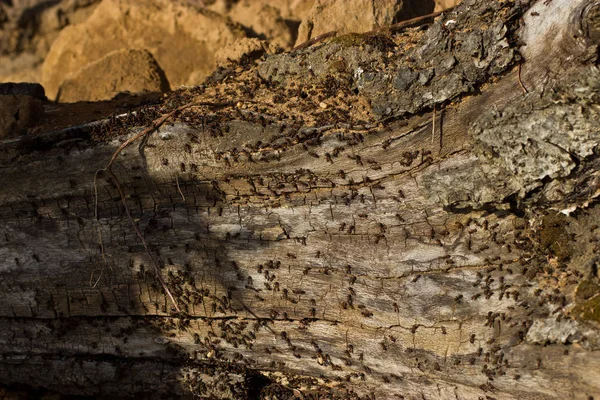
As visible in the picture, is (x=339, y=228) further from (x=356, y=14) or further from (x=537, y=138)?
(x=356, y=14)

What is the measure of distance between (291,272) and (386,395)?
123 cm

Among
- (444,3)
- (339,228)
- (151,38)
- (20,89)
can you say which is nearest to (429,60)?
(339,228)

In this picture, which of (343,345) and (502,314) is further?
(343,345)

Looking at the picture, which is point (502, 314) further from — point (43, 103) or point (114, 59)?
point (114, 59)

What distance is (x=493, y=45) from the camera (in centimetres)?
360

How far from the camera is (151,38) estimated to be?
7918 millimetres

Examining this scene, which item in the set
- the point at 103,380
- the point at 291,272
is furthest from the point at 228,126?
the point at 103,380

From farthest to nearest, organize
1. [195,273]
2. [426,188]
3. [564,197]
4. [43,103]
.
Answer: [43,103] < [195,273] < [426,188] < [564,197]

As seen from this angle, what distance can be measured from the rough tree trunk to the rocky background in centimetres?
264

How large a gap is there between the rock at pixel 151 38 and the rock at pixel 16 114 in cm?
264

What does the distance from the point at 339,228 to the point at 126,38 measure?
536 centimetres

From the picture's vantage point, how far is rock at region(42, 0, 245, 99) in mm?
7586

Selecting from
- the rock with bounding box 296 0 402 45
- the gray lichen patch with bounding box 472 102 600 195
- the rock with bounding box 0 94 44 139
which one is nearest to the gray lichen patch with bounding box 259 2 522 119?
the gray lichen patch with bounding box 472 102 600 195

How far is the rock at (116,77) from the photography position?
7055mm
